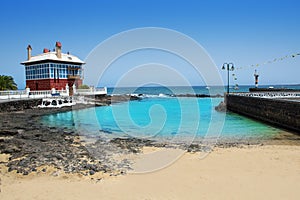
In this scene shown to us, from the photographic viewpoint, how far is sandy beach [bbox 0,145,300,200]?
204 inches

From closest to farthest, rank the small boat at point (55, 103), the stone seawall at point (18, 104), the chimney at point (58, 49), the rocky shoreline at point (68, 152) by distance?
the rocky shoreline at point (68, 152) → the stone seawall at point (18, 104) → the small boat at point (55, 103) → the chimney at point (58, 49)

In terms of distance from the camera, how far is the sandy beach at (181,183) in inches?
204

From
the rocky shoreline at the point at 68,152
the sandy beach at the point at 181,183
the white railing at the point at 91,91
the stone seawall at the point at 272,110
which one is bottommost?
the sandy beach at the point at 181,183

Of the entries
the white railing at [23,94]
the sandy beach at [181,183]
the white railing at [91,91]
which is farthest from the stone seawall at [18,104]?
the sandy beach at [181,183]

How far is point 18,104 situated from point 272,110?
858 inches

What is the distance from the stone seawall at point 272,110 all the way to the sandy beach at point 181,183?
7.13 metres

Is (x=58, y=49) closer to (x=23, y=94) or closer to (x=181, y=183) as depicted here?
(x=23, y=94)

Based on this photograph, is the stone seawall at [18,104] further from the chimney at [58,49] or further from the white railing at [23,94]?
the chimney at [58,49]

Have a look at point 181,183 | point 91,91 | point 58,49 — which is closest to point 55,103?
point 91,91

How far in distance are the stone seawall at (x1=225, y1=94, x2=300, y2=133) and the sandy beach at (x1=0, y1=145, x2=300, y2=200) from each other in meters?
7.13

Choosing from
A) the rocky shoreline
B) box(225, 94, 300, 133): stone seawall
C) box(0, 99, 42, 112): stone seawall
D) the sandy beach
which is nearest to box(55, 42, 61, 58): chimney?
box(0, 99, 42, 112): stone seawall

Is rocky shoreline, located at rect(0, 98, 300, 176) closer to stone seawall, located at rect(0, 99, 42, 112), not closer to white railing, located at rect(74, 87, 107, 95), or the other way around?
stone seawall, located at rect(0, 99, 42, 112)

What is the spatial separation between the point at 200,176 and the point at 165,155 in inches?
92.4

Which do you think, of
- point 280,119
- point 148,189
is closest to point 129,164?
point 148,189
